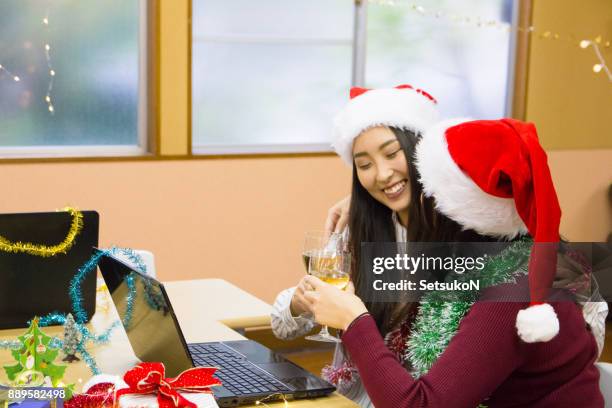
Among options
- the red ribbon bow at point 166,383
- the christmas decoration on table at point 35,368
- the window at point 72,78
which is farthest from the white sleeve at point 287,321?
the window at point 72,78

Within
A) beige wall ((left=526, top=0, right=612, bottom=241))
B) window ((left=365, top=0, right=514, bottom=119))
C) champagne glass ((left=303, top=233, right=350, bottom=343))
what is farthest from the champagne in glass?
beige wall ((left=526, top=0, right=612, bottom=241))

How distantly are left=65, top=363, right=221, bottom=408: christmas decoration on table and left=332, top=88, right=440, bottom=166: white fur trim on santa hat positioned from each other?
982 mm

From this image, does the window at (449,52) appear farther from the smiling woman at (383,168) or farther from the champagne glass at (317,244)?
the champagne glass at (317,244)

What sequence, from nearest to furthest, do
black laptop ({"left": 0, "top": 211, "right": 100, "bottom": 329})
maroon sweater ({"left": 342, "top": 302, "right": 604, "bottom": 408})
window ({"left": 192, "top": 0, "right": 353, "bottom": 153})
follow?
maroon sweater ({"left": 342, "top": 302, "right": 604, "bottom": 408}), black laptop ({"left": 0, "top": 211, "right": 100, "bottom": 329}), window ({"left": 192, "top": 0, "right": 353, "bottom": 153})

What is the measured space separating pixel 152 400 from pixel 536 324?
64 centimetres

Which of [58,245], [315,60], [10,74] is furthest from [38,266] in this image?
[315,60]

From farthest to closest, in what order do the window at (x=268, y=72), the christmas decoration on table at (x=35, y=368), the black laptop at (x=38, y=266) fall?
the window at (x=268, y=72), the black laptop at (x=38, y=266), the christmas decoration on table at (x=35, y=368)

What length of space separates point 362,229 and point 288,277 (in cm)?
213

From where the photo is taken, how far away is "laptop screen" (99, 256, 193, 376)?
1.42 meters

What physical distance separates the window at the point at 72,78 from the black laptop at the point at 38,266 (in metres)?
1.82

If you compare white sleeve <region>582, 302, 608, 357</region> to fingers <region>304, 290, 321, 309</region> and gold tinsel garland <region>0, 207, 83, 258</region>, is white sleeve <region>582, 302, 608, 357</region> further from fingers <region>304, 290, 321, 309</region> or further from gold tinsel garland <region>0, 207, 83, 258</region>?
gold tinsel garland <region>0, 207, 83, 258</region>

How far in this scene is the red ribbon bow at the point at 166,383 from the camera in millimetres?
1327

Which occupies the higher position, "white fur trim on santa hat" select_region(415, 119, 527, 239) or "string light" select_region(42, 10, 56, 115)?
"string light" select_region(42, 10, 56, 115)

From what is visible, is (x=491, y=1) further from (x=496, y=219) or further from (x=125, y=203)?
(x=496, y=219)
